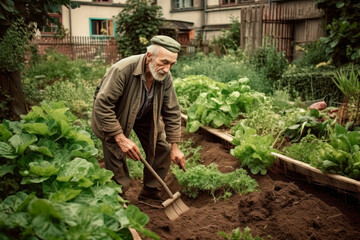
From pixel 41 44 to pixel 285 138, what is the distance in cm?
1433

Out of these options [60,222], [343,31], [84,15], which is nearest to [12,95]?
[60,222]

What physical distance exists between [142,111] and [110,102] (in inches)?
16.3

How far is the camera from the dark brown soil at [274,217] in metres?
3.63

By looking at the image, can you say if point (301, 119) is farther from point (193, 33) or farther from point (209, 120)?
point (193, 33)

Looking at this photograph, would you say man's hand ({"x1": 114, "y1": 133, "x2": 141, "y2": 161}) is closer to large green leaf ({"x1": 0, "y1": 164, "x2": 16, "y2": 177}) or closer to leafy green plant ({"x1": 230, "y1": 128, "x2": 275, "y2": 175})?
large green leaf ({"x1": 0, "y1": 164, "x2": 16, "y2": 177})

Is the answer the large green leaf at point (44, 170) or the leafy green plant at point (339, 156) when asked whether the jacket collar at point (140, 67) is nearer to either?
the large green leaf at point (44, 170)

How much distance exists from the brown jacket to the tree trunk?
3.90 metres

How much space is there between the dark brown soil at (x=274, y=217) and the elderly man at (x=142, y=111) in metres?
0.58

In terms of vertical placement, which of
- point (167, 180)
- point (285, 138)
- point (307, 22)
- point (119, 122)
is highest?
point (307, 22)

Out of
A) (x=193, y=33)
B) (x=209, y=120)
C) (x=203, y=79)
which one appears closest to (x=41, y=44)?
(x=193, y=33)

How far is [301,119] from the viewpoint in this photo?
18.4 ft

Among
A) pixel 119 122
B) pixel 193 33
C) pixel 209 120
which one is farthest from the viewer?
pixel 193 33

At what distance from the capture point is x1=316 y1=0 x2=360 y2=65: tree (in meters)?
9.54

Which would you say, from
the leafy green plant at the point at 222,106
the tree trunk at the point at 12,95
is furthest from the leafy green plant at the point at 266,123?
the tree trunk at the point at 12,95
